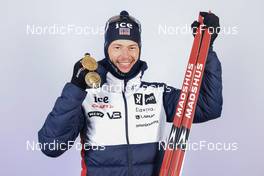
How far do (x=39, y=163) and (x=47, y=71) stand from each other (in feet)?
1.37

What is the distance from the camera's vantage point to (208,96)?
5.65ft

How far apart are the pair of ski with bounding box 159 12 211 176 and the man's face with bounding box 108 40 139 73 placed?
21cm

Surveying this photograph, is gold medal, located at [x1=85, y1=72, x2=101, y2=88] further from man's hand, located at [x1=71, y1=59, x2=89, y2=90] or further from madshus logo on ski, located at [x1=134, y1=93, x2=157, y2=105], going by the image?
madshus logo on ski, located at [x1=134, y1=93, x2=157, y2=105]

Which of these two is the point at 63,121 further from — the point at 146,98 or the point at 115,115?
the point at 146,98

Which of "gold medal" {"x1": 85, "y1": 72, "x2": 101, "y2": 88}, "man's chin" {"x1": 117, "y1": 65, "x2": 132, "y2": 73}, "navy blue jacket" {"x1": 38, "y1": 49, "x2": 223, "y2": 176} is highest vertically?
"man's chin" {"x1": 117, "y1": 65, "x2": 132, "y2": 73}

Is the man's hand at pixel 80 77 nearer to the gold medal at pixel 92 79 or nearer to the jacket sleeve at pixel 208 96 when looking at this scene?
the gold medal at pixel 92 79

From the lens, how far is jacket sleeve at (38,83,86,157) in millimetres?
1534

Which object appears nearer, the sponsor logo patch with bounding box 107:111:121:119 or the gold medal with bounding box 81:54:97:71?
the gold medal with bounding box 81:54:97:71

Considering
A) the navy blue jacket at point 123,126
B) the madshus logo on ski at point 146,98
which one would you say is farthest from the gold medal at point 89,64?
the madshus logo on ski at point 146,98

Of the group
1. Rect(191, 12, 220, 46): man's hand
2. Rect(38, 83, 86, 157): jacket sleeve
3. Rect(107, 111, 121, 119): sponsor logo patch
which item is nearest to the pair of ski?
Rect(191, 12, 220, 46): man's hand

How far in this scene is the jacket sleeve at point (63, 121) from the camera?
1534mm

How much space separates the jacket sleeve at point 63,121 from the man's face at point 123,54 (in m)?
0.20
